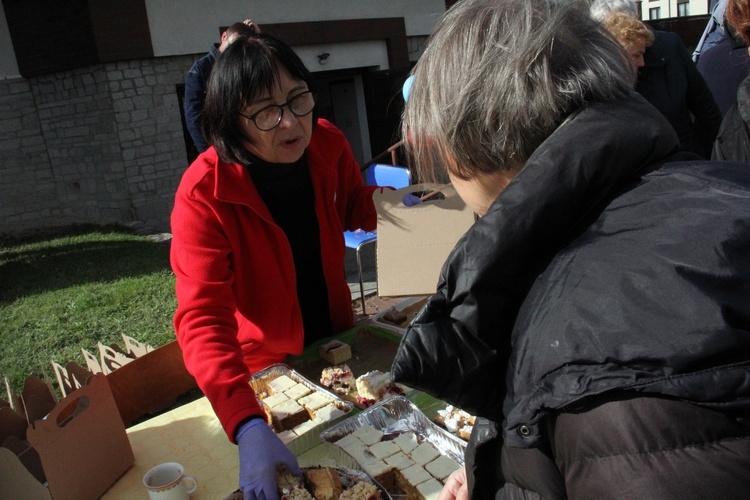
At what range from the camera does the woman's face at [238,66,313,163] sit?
1.81 m

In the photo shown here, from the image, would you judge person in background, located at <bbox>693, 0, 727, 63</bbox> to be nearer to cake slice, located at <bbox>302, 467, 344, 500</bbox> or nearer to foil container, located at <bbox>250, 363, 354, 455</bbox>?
foil container, located at <bbox>250, 363, 354, 455</bbox>

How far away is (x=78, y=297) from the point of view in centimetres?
564

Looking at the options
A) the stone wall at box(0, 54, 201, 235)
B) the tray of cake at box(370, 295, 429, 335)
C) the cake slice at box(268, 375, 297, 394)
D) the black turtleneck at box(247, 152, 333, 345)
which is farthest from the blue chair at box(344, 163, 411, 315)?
the stone wall at box(0, 54, 201, 235)

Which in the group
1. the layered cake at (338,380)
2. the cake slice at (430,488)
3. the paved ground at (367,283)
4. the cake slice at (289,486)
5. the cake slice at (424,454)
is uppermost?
the cake slice at (289,486)

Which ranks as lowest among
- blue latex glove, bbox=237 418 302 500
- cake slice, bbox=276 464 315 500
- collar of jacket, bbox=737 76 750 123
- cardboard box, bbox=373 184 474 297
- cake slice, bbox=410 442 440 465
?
cake slice, bbox=410 442 440 465

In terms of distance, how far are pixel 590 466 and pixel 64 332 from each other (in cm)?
505

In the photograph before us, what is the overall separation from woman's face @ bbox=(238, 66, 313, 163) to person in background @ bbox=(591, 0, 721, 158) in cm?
185

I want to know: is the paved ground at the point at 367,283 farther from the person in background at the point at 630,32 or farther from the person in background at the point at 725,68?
the person in background at the point at 725,68

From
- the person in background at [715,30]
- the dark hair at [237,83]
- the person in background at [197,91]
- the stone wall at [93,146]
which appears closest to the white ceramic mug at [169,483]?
the dark hair at [237,83]

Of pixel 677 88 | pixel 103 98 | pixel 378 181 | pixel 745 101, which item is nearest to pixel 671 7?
pixel 103 98

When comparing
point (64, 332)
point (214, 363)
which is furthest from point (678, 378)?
point (64, 332)

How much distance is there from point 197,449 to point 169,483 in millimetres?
271

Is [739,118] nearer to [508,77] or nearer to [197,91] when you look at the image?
[508,77]

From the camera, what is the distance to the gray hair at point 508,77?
78 cm
